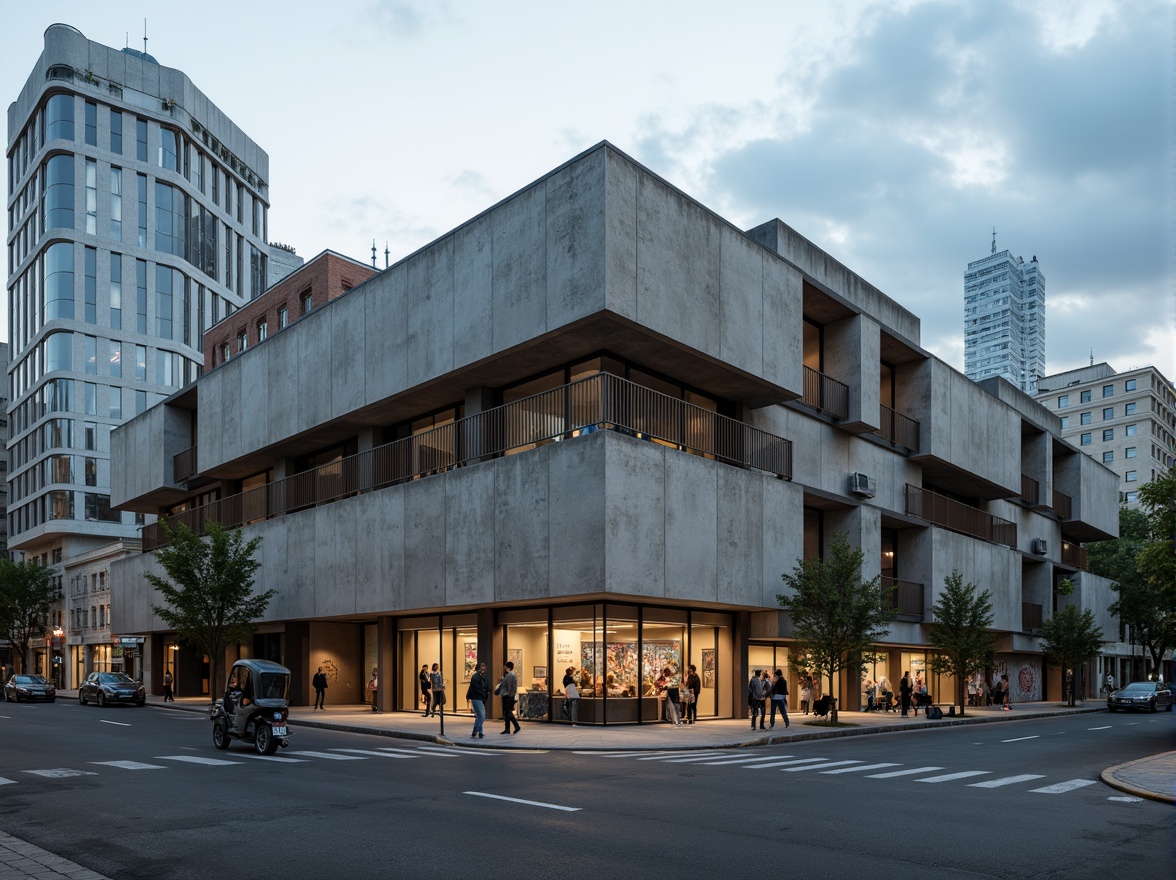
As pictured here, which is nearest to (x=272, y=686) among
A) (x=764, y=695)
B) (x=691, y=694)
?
(x=691, y=694)

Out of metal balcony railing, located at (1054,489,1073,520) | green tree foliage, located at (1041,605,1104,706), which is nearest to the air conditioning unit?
green tree foliage, located at (1041,605,1104,706)

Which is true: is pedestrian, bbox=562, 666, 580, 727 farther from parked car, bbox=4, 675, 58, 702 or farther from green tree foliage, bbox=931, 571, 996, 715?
parked car, bbox=4, 675, 58, 702

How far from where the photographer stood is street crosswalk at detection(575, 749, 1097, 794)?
60.5 ft

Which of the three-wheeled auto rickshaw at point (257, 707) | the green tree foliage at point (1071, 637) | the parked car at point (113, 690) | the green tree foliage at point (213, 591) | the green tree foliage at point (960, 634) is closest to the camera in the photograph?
the three-wheeled auto rickshaw at point (257, 707)

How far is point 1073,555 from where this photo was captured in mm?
65375

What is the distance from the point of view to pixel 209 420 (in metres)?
49.4

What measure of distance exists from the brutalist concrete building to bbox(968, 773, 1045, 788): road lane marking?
1199 cm

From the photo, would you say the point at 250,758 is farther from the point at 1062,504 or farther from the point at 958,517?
the point at 1062,504

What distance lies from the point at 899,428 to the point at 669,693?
1948cm

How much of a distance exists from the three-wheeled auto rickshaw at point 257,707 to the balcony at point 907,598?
2793cm

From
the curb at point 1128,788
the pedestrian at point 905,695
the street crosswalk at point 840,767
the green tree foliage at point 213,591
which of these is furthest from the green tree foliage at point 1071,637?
the green tree foliage at point 213,591

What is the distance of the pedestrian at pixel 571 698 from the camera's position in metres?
31.1

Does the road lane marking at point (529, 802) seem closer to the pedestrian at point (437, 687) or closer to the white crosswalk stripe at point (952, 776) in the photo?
the white crosswalk stripe at point (952, 776)

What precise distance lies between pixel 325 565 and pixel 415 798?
A: 2600cm
